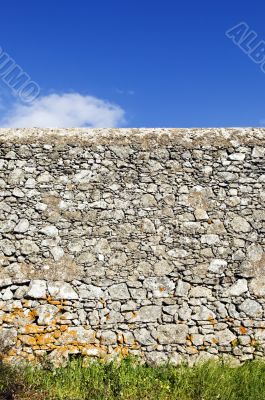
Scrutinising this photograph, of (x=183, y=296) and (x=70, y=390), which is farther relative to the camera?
(x=183, y=296)

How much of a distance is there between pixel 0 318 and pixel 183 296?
270cm

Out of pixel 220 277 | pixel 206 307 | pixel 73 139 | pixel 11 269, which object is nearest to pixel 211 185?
pixel 220 277

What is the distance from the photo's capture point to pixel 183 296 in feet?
20.6

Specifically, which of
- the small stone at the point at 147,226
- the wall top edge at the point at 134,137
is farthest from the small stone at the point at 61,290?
the wall top edge at the point at 134,137

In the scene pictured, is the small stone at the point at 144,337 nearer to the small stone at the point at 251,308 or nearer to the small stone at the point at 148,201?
Result: the small stone at the point at 251,308

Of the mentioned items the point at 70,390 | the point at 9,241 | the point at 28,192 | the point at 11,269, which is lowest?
the point at 70,390

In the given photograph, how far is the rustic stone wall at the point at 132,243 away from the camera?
241 inches

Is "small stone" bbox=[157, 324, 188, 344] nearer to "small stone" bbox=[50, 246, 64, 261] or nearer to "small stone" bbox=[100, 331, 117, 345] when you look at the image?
"small stone" bbox=[100, 331, 117, 345]

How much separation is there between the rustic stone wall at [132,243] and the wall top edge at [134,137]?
18 mm

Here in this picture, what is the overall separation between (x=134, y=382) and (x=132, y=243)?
1970 millimetres

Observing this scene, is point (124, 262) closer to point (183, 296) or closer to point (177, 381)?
point (183, 296)

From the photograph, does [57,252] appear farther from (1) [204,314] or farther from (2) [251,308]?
(2) [251,308]

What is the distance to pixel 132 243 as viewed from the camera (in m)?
6.46

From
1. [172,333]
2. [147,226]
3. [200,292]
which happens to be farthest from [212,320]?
[147,226]
